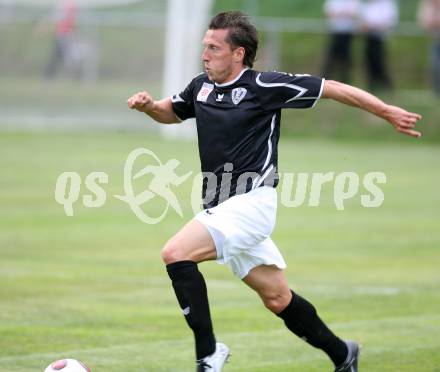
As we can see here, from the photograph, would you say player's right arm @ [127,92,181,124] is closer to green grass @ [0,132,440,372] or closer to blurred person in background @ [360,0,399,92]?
green grass @ [0,132,440,372]

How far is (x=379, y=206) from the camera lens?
1719 cm

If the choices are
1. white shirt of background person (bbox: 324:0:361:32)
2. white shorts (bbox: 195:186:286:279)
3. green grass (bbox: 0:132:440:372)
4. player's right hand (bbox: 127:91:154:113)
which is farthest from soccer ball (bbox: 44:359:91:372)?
white shirt of background person (bbox: 324:0:361:32)

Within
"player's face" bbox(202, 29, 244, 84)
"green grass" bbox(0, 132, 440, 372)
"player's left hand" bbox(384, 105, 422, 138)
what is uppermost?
"player's face" bbox(202, 29, 244, 84)

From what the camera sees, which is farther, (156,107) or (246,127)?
(156,107)

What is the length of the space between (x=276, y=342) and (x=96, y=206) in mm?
8300

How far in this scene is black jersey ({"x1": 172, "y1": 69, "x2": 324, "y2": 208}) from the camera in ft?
23.0

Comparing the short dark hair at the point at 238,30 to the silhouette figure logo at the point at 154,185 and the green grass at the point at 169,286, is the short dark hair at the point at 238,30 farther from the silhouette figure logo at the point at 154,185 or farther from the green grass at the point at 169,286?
the silhouette figure logo at the point at 154,185

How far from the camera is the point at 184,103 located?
757 cm

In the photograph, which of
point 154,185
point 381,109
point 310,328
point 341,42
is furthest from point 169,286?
point 341,42

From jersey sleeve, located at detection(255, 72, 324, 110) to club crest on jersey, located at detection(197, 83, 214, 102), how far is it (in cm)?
36

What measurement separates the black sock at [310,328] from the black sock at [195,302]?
29.2 inches

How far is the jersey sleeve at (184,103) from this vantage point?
7.50m

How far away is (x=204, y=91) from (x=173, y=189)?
11.0 m

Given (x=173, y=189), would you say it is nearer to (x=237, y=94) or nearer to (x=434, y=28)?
(x=237, y=94)
